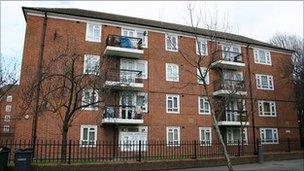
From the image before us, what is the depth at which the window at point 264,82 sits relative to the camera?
31.8m

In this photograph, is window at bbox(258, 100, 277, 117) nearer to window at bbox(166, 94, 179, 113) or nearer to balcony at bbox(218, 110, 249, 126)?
balcony at bbox(218, 110, 249, 126)

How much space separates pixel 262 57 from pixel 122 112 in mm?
16069

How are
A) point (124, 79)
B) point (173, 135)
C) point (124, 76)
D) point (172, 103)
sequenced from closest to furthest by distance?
point (124, 79) < point (124, 76) < point (173, 135) < point (172, 103)

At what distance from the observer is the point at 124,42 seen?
2562 centimetres

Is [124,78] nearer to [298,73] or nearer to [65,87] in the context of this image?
[65,87]

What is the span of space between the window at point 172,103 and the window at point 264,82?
9046 millimetres

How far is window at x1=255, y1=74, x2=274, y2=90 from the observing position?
31.8 meters

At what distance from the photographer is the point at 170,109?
27016 mm

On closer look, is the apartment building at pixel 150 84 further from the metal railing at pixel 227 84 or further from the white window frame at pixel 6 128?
the white window frame at pixel 6 128

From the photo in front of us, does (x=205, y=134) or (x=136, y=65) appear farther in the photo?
(x=205, y=134)

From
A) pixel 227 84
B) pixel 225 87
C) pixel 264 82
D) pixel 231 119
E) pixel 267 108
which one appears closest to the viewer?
pixel 225 87

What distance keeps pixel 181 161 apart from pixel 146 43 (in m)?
11.6

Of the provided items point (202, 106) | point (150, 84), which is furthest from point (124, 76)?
point (202, 106)

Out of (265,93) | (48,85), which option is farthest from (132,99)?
(265,93)
